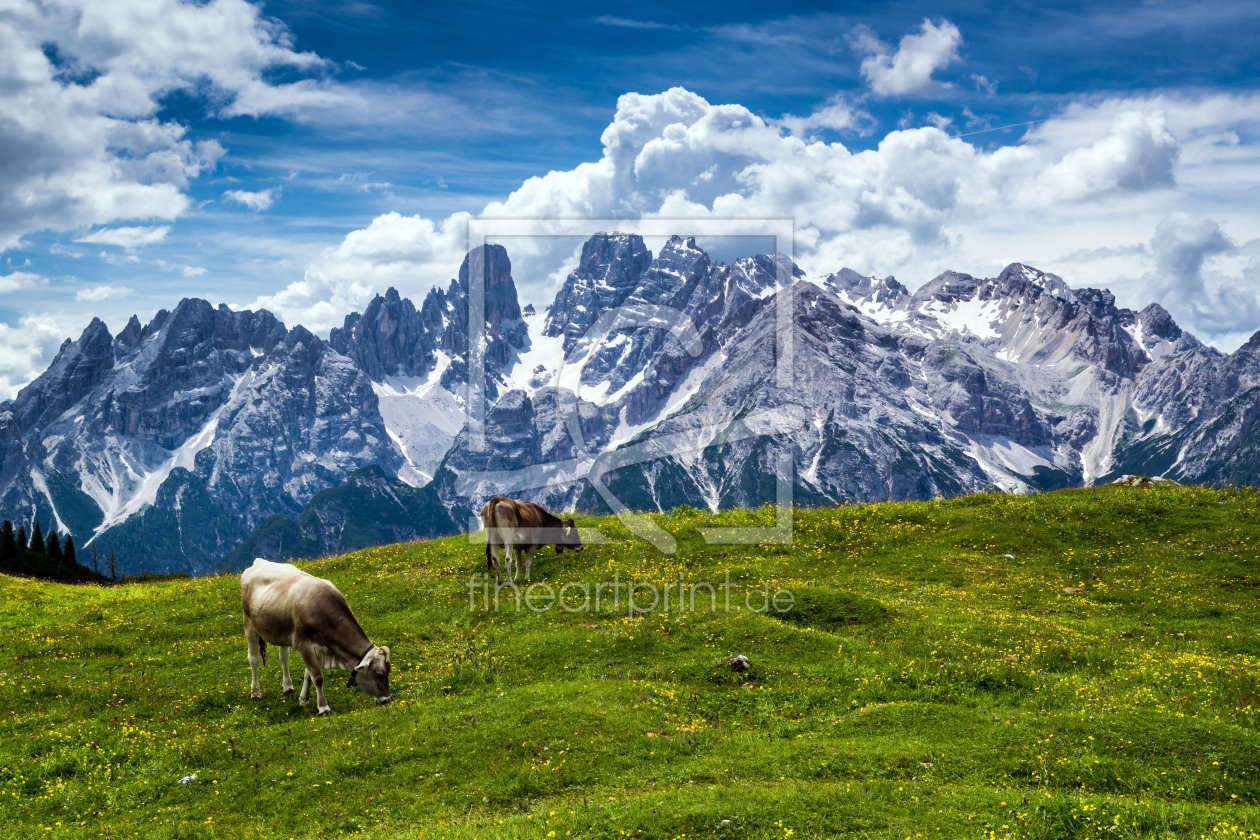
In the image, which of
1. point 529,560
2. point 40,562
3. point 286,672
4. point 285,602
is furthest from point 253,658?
point 40,562

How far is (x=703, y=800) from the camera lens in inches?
571

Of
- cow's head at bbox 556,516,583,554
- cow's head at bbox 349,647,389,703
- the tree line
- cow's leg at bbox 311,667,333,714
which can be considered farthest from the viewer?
the tree line

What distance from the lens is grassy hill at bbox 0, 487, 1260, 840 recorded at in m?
14.7

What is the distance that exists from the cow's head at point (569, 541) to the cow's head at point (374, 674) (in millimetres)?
13727

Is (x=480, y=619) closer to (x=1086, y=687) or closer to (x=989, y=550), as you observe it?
(x=1086, y=687)

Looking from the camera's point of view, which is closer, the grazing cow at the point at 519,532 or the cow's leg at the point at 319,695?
the cow's leg at the point at 319,695

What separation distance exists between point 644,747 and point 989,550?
22.3 metres

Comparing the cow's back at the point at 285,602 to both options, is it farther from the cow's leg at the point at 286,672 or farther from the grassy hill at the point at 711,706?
the grassy hill at the point at 711,706

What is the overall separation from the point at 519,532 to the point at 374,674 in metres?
11.2

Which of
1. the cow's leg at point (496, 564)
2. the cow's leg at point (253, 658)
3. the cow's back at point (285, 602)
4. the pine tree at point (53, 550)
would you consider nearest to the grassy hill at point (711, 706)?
the cow's leg at point (253, 658)

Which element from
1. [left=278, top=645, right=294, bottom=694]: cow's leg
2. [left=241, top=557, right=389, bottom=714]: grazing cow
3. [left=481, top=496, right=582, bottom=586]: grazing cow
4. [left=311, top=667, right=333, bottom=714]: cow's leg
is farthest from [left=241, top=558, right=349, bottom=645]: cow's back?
[left=481, top=496, right=582, bottom=586]: grazing cow

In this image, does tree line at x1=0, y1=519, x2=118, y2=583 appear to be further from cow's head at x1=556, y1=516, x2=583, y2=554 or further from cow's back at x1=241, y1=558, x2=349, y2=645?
cow's back at x1=241, y1=558, x2=349, y2=645

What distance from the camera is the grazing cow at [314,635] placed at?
68.6 ft

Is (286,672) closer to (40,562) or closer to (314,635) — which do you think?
(314,635)
